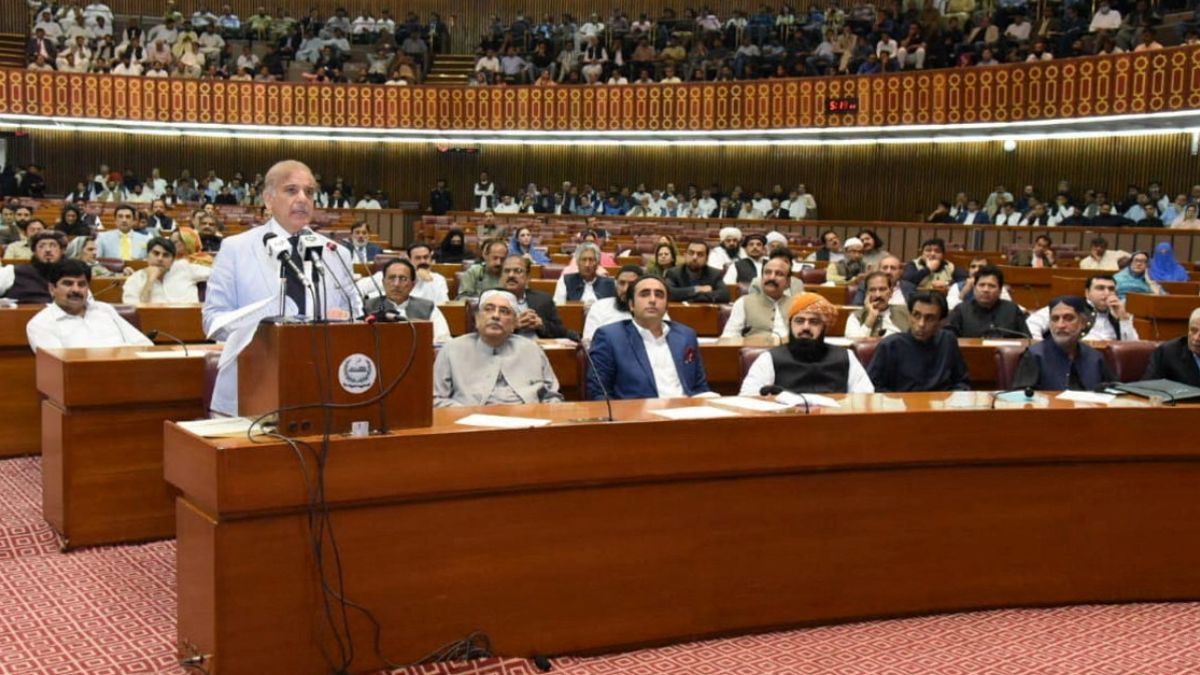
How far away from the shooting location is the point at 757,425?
3689 millimetres

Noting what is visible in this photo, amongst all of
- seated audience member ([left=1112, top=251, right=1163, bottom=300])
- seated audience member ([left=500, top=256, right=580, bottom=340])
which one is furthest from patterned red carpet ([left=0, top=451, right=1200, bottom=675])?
seated audience member ([left=1112, top=251, right=1163, bottom=300])

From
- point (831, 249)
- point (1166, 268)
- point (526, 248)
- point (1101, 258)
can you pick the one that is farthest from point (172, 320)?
point (1101, 258)

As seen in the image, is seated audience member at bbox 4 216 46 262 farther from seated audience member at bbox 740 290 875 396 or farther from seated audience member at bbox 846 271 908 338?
seated audience member at bbox 740 290 875 396

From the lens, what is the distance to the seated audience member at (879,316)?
273 inches

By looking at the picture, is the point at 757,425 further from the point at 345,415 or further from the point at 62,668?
the point at 62,668

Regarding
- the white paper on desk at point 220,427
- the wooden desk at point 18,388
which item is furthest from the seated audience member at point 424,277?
the white paper on desk at point 220,427

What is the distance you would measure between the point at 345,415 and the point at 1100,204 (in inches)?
601

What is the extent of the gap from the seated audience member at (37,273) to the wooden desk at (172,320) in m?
0.81

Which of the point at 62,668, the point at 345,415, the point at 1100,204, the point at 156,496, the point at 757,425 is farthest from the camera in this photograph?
the point at 1100,204

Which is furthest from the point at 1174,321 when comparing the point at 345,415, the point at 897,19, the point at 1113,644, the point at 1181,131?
the point at 897,19

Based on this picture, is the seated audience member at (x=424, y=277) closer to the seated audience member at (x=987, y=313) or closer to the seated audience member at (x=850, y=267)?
the seated audience member at (x=987, y=313)

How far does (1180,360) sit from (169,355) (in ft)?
13.2

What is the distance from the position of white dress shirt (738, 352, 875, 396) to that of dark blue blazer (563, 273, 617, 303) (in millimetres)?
3820

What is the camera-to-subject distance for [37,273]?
722 centimetres
